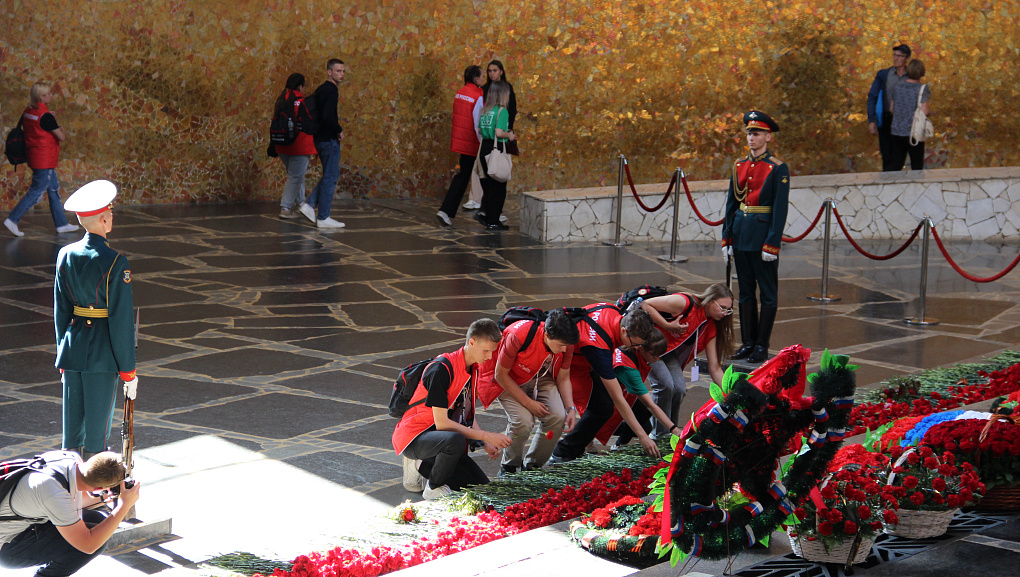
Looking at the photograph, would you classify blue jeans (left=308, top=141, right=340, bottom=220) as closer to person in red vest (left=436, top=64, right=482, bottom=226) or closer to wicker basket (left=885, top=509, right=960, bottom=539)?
person in red vest (left=436, top=64, right=482, bottom=226)

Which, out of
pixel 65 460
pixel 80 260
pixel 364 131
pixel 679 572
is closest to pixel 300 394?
pixel 80 260

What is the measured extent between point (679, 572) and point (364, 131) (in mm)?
12043

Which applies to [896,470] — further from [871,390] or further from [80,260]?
[80,260]

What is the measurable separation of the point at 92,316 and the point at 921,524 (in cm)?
346

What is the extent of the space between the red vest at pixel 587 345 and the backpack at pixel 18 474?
2451 mm

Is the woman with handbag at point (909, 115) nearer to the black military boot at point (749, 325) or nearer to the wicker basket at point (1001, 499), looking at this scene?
the black military boot at point (749, 325)

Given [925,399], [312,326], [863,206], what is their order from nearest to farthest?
[925,399]
[312,326]
[863,206]

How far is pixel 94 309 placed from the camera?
4414 mm

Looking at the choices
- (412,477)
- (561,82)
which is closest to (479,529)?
(412,477)

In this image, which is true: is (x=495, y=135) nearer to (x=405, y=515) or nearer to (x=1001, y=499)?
(x=405, y=515)

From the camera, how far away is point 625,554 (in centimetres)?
393

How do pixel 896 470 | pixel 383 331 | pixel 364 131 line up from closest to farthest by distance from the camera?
1. pixel 896 470
2. pixel 383 331
3. pixel 364 131

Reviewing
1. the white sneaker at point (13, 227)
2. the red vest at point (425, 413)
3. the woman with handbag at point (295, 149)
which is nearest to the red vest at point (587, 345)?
the red vest at point (425, 413)

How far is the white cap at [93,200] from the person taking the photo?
439cm
